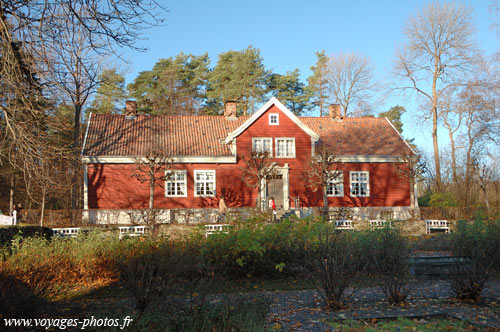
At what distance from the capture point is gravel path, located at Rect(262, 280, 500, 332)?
618 centimetres

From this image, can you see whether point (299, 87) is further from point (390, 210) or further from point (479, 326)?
point (479, 326)

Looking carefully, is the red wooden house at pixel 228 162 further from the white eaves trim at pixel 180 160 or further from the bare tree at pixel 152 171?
the bare tree at pixel 152 171

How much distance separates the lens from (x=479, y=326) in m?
5.84

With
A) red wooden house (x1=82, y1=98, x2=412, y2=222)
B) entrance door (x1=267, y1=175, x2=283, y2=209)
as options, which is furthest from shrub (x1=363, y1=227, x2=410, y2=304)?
entrance door (x1=267, y1=175, x2=283, y2=209)

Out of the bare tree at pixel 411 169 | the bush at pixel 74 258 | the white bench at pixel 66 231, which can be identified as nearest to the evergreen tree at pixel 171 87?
the bare tree at pixel 411 169

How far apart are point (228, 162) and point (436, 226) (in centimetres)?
1180

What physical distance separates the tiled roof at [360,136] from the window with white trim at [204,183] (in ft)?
25.8

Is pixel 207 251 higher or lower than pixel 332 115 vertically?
lower

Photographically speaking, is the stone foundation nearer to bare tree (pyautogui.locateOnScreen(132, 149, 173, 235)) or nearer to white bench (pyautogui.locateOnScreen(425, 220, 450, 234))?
bare tree (pyautogui.locateOnScreen(132, 149, 173, 235))

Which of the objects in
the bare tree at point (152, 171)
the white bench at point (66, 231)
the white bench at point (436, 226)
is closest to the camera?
the white bench at point (66, 231)

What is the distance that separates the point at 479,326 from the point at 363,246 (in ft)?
14.6

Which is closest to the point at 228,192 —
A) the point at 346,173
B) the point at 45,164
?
the point at 346,173

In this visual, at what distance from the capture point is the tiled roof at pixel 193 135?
25.6 metres

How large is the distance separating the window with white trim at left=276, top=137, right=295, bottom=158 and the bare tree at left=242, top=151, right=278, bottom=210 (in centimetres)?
93
